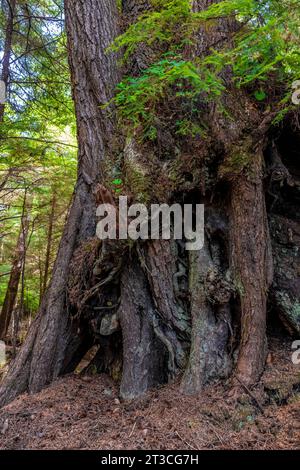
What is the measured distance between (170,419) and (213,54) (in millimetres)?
3344

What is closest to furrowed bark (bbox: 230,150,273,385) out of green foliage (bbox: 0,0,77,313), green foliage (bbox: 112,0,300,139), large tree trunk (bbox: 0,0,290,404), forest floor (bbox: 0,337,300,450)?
large tree trunk (bbox: 0,0,290,404)

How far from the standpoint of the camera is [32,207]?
719cm

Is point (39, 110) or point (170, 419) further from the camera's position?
point (39, 110)

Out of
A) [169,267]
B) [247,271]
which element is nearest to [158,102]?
[169,267]

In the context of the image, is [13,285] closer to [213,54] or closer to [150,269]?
[150,269]

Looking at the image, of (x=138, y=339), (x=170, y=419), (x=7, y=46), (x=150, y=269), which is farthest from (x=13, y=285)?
(x=170, y=419)

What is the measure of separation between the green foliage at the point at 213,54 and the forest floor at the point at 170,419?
2.53 m

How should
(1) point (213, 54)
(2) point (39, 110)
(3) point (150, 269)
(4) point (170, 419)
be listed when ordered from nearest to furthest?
A: 1. (4) point (170, 419)
2. (1) point (213, 54)
3. (3) point (150, 269)
4. (2) point (39, 110)

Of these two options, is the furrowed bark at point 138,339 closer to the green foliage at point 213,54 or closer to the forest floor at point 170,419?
the forest floor at point 170,419

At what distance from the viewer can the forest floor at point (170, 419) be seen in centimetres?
236

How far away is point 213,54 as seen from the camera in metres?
2.92

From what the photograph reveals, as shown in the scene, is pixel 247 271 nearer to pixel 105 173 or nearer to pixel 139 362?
pixel 139 362

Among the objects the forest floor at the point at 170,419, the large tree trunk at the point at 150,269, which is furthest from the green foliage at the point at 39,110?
the forest floor at the point at 170,419

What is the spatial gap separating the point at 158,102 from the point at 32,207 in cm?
→ 491
